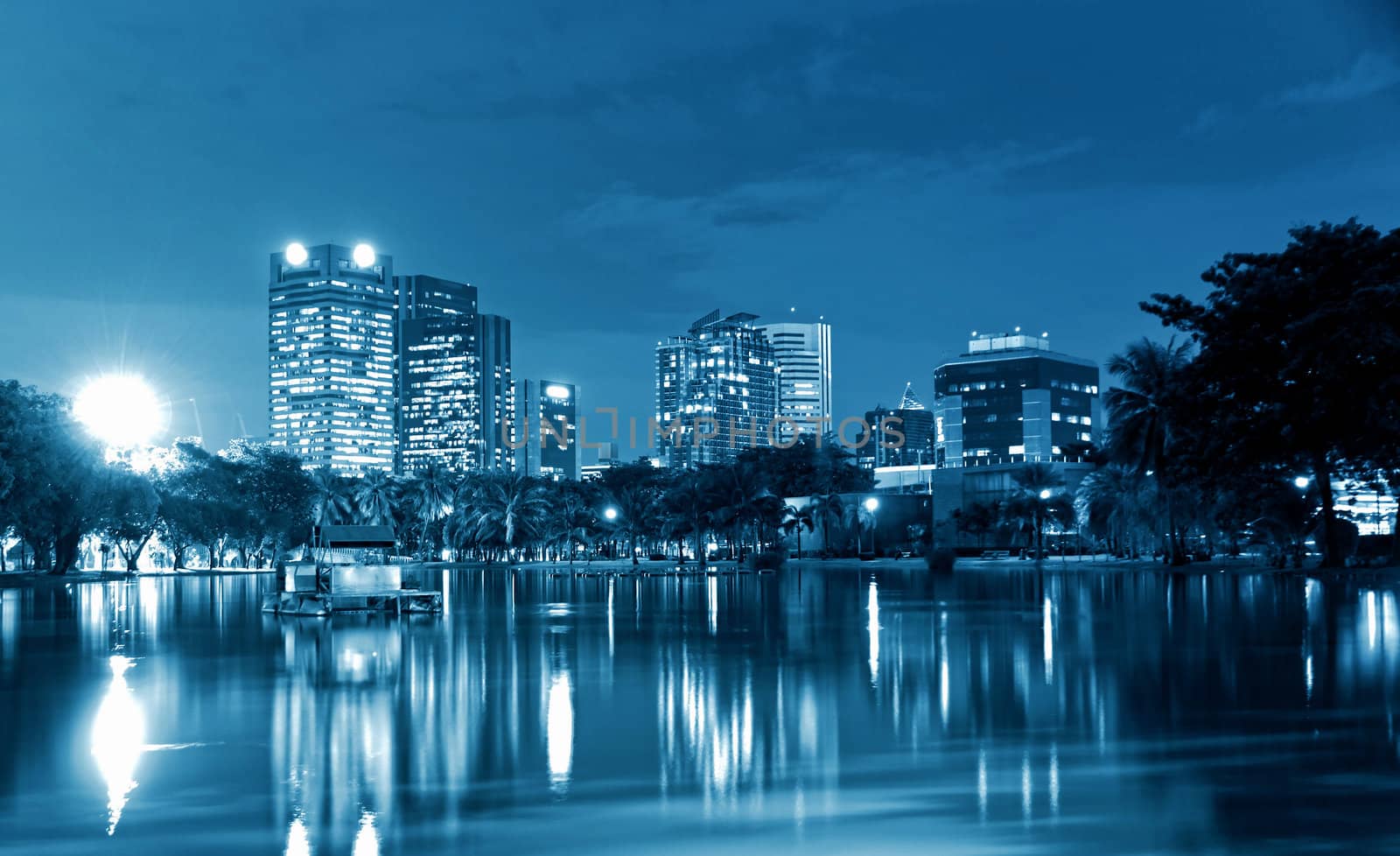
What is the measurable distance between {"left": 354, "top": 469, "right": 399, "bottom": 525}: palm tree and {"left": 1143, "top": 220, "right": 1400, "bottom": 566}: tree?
7795 centimetres

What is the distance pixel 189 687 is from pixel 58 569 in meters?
54.7

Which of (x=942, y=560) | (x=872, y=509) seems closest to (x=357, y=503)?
(x=872, y=509)

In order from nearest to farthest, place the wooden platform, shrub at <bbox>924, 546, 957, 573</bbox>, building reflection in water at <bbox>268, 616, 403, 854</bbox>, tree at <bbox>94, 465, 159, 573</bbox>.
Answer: building reflection in water at <bbox>268, 616, 403, 854</bbox>, the wooden platform, tree at <bbox>94, 465, 159, 573</bbox>, shrub at <bbox>924, 546, 957, 573</bbox>

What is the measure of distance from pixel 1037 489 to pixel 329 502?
2240 inches

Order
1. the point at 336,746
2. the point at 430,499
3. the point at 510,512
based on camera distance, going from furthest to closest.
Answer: the point at 430,499 < the point at 510,512 < the point at 336,746

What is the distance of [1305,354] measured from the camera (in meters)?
36.7

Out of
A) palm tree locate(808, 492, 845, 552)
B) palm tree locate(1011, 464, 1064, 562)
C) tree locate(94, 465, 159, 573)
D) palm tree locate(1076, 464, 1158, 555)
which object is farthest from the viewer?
palm tree locate(808, 492, 845, 552)

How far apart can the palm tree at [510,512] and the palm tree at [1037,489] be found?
36.9 meters

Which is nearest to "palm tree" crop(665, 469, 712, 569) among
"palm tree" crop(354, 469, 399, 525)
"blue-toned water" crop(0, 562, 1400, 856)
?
"palm tree" crop(354, 469, 399, 525)

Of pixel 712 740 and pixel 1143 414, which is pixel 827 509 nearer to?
pixel 1143 414

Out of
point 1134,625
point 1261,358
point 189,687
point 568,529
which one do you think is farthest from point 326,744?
point 568,529

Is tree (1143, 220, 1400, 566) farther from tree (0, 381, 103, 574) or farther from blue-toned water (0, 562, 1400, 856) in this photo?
tree (0, 381, 103, 574)

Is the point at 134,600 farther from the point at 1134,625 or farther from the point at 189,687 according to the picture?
the point at 1134,625

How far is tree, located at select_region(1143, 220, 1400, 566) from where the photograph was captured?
35.8 m
